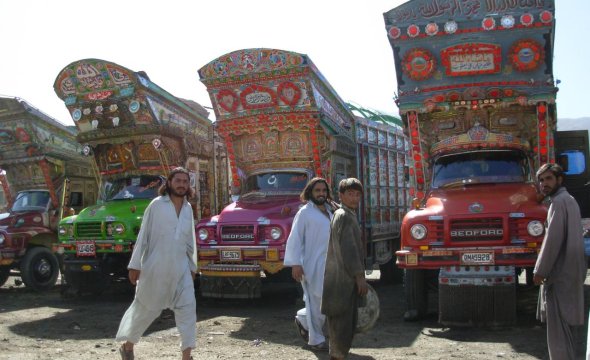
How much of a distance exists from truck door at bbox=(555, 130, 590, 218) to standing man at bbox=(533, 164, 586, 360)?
14.4 feet

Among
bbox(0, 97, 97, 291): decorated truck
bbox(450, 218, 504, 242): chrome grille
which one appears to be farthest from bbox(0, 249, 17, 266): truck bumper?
bbox(450, 218, 504, 242): chrome grille

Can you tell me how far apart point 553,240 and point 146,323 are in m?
3.41

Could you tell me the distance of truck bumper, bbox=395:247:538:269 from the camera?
683cm

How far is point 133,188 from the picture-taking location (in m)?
11.4

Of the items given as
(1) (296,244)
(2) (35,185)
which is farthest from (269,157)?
(2) (35,185)

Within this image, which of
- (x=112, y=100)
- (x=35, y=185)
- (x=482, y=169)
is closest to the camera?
(x=482, y=169)

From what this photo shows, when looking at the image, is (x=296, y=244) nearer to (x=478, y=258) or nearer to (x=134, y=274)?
(x=134, y=274)

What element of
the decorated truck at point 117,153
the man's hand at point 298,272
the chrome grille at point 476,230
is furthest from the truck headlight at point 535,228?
the decorated truck at point 117,153

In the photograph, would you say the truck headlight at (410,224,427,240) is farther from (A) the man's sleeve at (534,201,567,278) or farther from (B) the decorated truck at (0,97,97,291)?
(B) the decorated truck at (0,97,97,291)

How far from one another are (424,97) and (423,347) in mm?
3472

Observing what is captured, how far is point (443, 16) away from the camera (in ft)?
27.0

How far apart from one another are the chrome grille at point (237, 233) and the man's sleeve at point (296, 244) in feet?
9.72

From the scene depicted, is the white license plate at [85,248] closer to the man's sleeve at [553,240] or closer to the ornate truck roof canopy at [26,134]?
the ornate truck roof canopy at [26,134]

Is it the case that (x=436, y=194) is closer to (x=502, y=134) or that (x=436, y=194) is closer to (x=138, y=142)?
(x=502, y=134)
